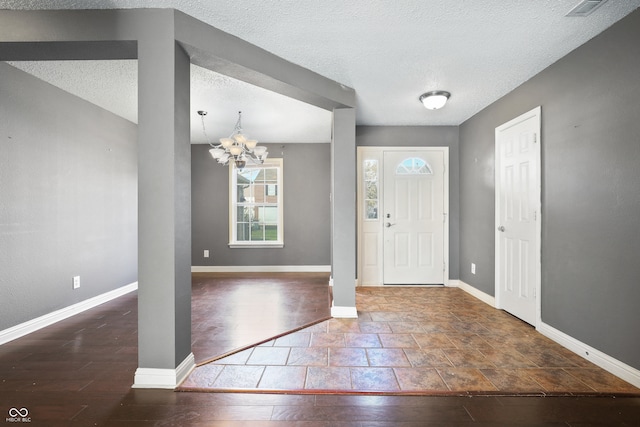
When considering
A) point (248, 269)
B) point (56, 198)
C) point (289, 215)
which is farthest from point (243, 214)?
point (56, 198)

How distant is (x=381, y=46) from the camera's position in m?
2.47

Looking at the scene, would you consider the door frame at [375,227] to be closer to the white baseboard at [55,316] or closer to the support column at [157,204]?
the support column at [157,204]

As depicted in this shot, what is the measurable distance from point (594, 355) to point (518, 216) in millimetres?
1393

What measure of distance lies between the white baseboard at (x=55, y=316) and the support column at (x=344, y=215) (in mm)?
2871

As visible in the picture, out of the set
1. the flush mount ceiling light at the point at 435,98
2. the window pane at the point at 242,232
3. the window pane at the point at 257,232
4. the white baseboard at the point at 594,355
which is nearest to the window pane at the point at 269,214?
the window pane at the point at 257,232

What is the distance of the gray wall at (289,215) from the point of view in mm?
5910

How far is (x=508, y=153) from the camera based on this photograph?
3.45 metres

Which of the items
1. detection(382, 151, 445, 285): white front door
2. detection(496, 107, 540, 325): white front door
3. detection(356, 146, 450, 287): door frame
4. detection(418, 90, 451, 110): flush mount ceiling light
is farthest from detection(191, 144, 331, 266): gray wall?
detection(496, 107, 540, 325): white front door

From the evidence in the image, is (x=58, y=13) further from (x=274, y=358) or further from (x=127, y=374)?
(x=274, y=358)

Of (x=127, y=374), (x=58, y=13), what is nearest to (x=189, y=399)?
(x=127, y=374)

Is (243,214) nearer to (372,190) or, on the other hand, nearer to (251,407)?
(372,190)

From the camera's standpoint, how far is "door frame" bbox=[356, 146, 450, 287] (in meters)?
4.69

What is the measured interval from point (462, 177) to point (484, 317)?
2.08 m

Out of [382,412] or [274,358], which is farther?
[274,358]
